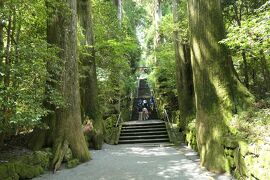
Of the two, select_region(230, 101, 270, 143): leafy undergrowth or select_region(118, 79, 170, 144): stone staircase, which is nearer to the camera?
select_region(230, 101, 270, 143): leafy undergrowth

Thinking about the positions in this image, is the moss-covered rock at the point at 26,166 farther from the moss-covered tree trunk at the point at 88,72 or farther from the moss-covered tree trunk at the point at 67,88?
the moss-covered tree trunk at the point at 88,72

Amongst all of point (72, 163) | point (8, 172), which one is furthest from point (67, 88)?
point (8, 172)

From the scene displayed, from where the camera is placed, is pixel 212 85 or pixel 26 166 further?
pixel 212 85

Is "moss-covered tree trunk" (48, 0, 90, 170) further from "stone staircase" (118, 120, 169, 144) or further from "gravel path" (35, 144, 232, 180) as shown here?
"stone staircase" (118, 120, 169, 144)

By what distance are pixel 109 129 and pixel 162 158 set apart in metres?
7.08

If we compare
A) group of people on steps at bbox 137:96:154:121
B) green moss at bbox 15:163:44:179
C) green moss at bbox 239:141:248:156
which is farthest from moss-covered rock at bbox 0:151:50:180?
group of people on steps at bbox 137:96:154:121

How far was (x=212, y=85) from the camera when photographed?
7.92 m

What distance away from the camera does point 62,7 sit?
29.8 ft

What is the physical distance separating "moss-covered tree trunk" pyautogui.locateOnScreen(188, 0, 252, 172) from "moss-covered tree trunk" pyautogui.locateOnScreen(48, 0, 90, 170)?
3.60 meters

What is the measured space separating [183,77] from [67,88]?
7.00 metres

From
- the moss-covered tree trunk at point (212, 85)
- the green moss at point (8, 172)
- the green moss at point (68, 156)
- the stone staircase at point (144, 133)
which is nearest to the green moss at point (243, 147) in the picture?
the moss-covered tree trunk at point (212, 85)

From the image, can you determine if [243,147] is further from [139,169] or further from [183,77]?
[183,77]

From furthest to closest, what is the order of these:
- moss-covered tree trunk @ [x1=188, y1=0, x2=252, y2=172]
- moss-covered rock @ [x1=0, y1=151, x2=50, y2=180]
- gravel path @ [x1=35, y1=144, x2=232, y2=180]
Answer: moss-covered tree trunk @ [x1=188, y1=0, x2=252, y2=172]
gravel path @ [x1=35, y1=144, x2=232, y2=180]
moss-covered rock @ [x1=0, y1=151, x2=50, y2=180]

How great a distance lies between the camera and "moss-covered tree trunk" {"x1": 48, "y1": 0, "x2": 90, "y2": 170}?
9148 millimetres
